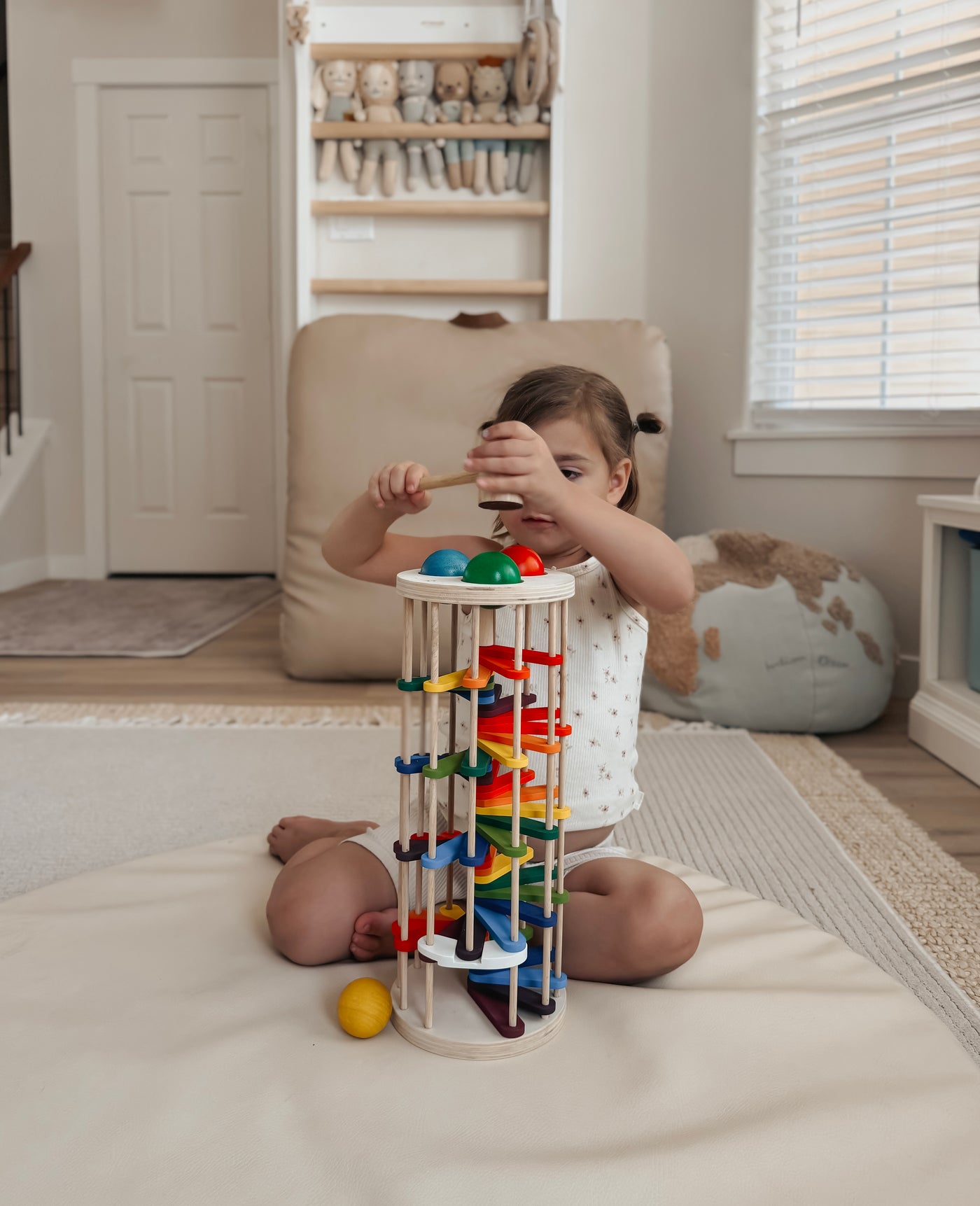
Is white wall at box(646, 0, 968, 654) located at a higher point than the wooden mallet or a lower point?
higher

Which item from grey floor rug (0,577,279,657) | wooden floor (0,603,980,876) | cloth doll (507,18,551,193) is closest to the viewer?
wooden floor (0,603,980,876)

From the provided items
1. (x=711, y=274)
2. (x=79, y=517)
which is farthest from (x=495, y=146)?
(x=79, y=517)

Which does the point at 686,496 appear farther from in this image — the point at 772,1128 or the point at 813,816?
the point at 772,1128

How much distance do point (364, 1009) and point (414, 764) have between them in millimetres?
195

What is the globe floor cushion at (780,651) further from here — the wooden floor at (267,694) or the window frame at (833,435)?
the window frame at (833,435)

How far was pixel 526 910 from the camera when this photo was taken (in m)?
0.82

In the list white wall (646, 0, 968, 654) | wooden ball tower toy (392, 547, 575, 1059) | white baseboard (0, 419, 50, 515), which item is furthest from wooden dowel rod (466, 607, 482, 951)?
white baseboard (0, 419, 50, 515)

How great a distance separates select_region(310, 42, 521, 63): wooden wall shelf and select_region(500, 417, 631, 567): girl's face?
1.96 meters

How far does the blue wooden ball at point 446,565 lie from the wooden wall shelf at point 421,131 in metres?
2.01

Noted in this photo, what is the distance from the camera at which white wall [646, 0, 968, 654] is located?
2.44 meters

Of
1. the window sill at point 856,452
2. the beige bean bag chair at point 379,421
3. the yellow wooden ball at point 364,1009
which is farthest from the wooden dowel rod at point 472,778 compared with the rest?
the window sill at point 856,452

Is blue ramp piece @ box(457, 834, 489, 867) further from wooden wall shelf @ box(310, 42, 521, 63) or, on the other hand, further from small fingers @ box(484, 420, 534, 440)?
wooden wall shelf @ box(310, 42, 521, 63)

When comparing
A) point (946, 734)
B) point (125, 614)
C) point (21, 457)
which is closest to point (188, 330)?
point (21, 457)

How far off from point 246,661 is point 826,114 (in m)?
1.81
